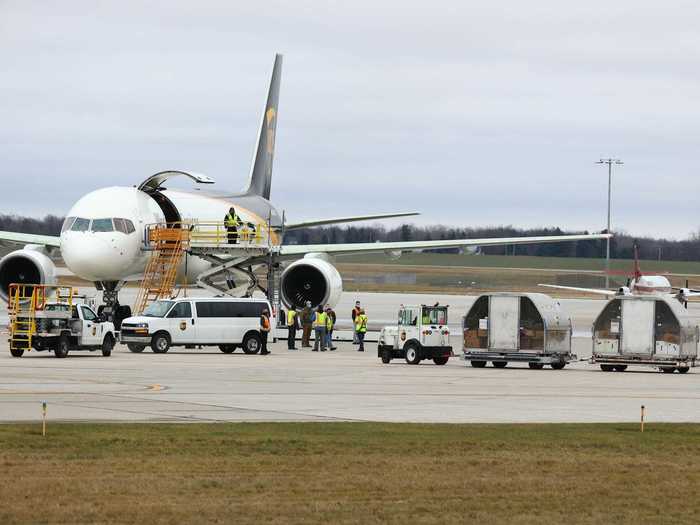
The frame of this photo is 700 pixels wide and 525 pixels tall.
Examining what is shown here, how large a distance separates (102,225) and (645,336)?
19799 mm

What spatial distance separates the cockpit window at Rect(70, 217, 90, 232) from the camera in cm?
4916

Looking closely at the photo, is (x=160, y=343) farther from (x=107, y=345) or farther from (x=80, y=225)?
(x=80, y=225)

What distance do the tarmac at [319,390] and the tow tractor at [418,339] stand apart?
43 cm

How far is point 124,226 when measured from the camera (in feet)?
161

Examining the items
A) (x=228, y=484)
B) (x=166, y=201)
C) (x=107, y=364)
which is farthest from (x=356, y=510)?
(x=166, y=201)

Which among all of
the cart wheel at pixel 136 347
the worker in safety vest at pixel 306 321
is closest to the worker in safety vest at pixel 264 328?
the cart wheel at pixel 136 347

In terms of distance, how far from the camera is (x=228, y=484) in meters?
15.6

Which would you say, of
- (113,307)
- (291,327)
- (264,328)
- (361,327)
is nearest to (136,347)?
(264,328)

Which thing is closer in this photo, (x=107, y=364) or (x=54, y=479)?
(x=54, y=479)

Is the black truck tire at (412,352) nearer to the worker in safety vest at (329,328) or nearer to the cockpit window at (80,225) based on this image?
the worker in safety vest at (329,328)

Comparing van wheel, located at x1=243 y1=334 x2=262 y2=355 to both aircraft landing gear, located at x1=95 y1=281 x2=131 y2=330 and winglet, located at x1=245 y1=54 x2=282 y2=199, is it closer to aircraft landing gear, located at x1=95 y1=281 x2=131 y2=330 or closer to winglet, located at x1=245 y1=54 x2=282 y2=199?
aircraft landing gear, located at x1=95 y1=281 x2=131 y2=330

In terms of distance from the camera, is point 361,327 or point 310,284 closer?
point 361,327

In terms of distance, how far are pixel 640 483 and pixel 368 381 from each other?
1670 centimetres

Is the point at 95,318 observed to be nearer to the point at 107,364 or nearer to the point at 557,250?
the point at 107,364
